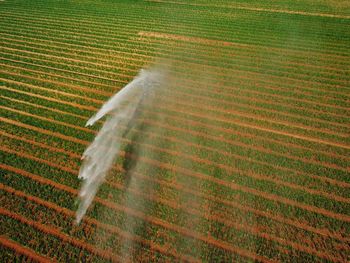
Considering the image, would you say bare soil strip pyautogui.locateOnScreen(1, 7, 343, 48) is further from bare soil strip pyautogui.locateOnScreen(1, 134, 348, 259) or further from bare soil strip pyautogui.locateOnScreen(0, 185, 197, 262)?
bare soil strip pyautogui.locateOnScreen(1, 134, 348, 259)

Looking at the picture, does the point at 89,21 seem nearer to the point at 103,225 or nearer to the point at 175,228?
the point at 103,225

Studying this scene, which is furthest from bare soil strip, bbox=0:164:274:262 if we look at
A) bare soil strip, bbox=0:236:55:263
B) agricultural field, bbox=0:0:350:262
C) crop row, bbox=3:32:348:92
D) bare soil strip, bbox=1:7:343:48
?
bare soil strip, bbox=1:7:343:48

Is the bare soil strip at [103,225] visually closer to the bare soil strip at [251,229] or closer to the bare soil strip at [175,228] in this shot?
the bare soil strip at [175,228]

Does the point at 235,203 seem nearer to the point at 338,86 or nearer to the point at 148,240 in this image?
the point at 148,240

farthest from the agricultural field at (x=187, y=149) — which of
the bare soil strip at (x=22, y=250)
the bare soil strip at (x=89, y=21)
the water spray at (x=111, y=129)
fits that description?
the bare soil strip at (x=89, y=21)

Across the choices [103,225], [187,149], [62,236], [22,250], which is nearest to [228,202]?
[187,149]

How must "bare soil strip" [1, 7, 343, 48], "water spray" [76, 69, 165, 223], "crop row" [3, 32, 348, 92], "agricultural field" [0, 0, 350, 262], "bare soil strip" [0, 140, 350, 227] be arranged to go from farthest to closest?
"bare soil strip" [1, 7, 343, 48] → "crop row" [3, 32, 348, 92] → "water spray" [76, 69, 165, 223] → "bare soil strip" [0, 140, 350, 227] → "agricultural field" [0, 0, 350, 262]
